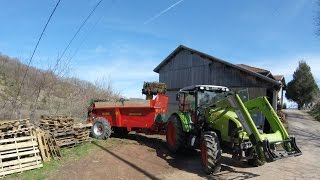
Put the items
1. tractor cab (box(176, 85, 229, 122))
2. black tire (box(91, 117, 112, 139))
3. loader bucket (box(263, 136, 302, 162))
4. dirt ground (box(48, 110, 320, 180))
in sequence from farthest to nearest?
black tire (box(91, 117, 112, 139)) < tractor cab (box(176, 85, 229, 122)) < dirt ground (box(48, 110, 320, 180)) < loader bucket (box(263, 136, 302, 162))

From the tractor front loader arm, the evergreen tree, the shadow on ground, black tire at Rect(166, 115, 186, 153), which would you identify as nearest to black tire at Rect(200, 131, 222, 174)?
the shadow on ground

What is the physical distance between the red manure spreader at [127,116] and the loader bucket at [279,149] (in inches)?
219

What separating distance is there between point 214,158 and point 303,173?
2.76m

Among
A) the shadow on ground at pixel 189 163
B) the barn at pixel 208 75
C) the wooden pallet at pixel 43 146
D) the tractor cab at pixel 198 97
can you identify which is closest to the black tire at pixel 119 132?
the shadow on ground at pixel 189 163

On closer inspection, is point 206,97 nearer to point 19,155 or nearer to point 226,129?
point 226,129

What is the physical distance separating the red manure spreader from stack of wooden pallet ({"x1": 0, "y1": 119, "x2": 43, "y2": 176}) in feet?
13.6

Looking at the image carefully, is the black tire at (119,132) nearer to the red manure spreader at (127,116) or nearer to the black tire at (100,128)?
the red manure spreader at (127,116)

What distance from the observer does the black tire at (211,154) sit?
30.9 ft

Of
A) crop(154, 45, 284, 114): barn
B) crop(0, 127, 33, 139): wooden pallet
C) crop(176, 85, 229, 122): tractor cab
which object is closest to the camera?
crop(0, 127, 33, 139): wooden pallet

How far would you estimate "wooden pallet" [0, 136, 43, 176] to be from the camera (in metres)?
9.69

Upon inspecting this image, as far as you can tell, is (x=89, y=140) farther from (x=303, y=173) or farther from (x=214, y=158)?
(x=303, y=173)

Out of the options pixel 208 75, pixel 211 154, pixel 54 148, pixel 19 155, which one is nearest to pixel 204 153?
pixel 211 154

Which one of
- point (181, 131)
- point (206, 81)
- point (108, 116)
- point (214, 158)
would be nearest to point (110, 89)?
point (206, 81)

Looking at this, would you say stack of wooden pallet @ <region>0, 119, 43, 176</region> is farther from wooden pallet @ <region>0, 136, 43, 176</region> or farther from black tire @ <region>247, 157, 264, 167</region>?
black tire @ <region>247, 157, 264, 167</region>
